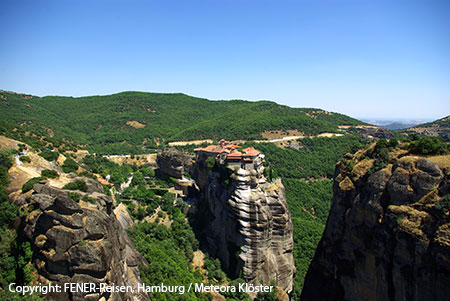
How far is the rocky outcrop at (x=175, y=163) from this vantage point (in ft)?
Result: 207

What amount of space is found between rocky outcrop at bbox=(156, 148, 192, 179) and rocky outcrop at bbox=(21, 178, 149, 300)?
132 feet

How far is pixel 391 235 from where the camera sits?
1783 cm

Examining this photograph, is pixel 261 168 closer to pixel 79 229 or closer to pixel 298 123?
pixel 79 229

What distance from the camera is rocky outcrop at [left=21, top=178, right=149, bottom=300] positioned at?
1994 centimetres

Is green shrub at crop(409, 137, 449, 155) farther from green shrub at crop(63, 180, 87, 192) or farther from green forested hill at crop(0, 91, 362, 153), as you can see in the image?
green forested hill at crop(0, 91, 362, 153)

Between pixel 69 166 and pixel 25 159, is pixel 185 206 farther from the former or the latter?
pixel 25 159

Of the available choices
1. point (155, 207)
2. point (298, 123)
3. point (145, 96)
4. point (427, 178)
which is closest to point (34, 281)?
point (427, 178)

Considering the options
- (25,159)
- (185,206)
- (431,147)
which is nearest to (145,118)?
(185,206)

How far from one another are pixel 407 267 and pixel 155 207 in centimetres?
4360

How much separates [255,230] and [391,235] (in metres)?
21.7

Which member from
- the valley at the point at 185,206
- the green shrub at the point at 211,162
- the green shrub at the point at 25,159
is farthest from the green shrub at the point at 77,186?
the green shrub at the point at 211,162

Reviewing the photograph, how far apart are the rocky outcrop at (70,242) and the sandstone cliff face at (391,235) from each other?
18.9m

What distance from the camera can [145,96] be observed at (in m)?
180

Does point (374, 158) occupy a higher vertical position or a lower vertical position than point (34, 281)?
higher
